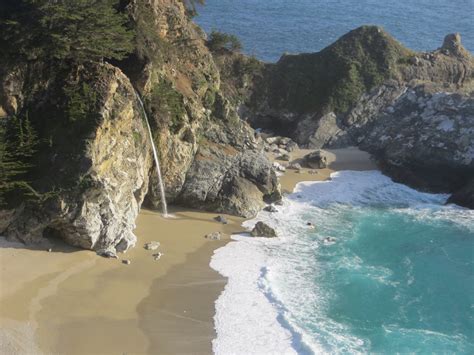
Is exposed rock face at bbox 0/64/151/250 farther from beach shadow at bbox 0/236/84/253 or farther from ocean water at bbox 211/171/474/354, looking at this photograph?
ocean water at bbox 211/171/474/354

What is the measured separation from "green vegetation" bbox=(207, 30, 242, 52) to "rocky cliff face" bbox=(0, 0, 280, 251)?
38.3 ft

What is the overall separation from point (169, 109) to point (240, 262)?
7.78m

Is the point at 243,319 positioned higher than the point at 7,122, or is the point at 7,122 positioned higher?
the point at 7,122

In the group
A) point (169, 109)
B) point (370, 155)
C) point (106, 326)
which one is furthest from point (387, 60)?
point (106, 326)

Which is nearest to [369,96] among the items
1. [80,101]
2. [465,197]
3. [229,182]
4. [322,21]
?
[465,197]

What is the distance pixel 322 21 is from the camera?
67.2 m

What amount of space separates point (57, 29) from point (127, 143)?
485 cm

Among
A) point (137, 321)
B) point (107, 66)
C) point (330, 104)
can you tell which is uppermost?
point (107, 66)

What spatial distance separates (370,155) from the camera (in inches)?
1476

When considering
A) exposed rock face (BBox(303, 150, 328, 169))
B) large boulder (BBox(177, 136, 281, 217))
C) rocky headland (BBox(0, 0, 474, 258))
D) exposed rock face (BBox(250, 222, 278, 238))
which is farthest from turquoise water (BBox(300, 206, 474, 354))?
exposed rock face (BBox(303, 150, 328, 169))

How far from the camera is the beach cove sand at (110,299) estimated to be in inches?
648

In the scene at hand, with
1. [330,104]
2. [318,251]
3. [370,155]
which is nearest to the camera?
[318,251]

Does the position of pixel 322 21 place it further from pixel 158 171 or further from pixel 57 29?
pixel 57 29

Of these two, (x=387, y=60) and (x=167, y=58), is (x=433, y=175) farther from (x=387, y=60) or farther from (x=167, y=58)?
(x=167, y=58)
